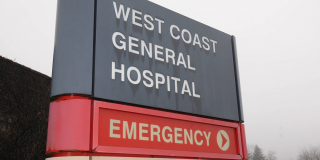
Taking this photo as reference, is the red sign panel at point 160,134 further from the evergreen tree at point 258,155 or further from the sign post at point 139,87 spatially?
the evergreen tree at point 258,155

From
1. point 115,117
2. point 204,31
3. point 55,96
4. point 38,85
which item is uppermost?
point 38,85

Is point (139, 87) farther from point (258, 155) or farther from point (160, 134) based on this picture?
point (258, 155)

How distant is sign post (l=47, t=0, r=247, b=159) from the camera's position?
4.66 meters

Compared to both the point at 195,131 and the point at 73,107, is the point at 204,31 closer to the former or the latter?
the point at 195,131

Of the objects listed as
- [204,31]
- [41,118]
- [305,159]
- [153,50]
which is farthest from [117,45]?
[305,159]

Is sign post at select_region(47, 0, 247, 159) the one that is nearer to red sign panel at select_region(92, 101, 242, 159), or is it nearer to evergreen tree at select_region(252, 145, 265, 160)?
red sign panel at select_region(92, 101, 242, 159)

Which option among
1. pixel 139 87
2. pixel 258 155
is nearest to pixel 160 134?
pixel 139 87

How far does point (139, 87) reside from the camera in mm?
5375

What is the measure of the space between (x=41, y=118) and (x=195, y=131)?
11.3 m

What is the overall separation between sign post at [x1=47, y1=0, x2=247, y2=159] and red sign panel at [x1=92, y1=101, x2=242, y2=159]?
0.05 ft

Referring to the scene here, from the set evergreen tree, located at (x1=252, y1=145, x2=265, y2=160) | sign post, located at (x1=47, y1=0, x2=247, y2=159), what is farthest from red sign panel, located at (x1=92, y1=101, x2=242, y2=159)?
evergreen tree, located at (x1=252, y1=145, x2=265, y2=160)

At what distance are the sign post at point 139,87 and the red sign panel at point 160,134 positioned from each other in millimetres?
15

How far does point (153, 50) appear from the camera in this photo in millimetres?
5863

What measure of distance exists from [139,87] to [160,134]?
843mm
